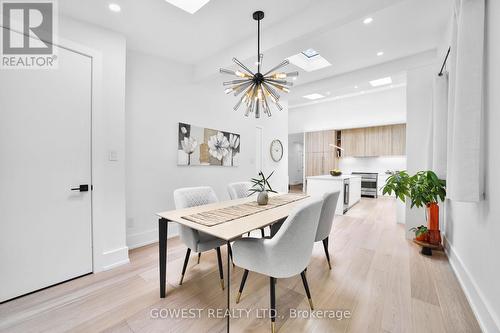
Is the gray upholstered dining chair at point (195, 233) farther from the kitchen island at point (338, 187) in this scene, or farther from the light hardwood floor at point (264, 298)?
the kitchen island at point (338, 187)

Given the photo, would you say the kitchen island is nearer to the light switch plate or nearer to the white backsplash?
the white backsplash

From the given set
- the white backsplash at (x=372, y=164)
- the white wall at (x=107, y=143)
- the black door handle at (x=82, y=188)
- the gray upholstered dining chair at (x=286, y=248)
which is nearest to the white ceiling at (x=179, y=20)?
the white wall at (x=107, y=143)

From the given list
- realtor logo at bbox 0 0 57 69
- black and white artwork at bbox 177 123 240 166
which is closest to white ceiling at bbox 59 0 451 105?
realtor logo at bbox 0 0 57 69

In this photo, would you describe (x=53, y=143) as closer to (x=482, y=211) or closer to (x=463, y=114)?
(x=463, y=114)

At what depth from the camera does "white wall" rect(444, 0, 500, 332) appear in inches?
48.9

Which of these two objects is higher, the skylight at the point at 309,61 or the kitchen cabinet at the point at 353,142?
the skylight at the point at 309,61

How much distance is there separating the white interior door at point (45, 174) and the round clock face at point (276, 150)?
4.06 metres

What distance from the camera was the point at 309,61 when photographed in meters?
3.63

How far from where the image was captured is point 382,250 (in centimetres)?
262

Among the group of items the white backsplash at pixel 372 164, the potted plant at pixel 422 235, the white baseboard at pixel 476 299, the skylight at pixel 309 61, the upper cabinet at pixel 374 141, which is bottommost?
the white baseboard at pixel 476 299

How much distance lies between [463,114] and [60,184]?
3.49 meters

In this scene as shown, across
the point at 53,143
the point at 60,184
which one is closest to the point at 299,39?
the point at 53,143

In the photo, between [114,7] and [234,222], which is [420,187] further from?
[114,7]

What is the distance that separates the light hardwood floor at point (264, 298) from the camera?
1416 mm
